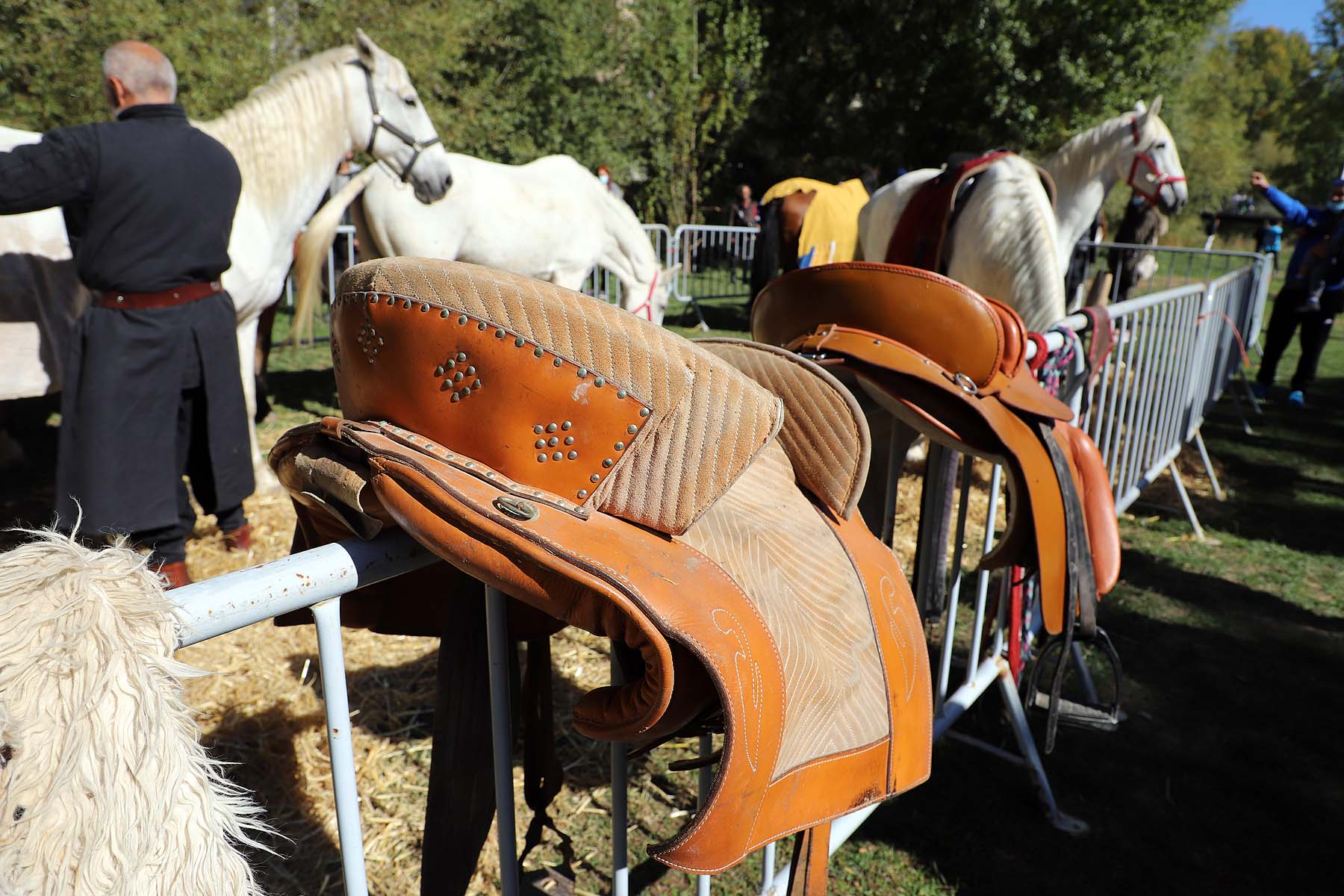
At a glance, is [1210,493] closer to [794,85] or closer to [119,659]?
[119,659]

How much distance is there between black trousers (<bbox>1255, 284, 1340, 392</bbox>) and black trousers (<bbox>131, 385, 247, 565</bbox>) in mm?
8278

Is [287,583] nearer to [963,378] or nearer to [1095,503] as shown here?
[963,378]

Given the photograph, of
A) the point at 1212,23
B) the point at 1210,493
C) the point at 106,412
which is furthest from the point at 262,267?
the point at 1212,23

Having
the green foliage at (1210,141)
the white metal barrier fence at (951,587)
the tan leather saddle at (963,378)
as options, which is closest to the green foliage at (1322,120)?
the green foliage at (1210,141)

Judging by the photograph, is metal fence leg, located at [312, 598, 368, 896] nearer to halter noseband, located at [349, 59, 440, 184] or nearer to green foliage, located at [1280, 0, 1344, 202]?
halter noseband, located at [349, 59, 440, 184]

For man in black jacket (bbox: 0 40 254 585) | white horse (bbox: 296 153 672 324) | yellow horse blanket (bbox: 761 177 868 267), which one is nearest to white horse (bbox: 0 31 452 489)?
man in black jacket (bbox: 0 40 254 585)

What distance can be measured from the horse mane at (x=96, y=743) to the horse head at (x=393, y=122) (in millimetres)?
4113

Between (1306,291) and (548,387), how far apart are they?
854 cm

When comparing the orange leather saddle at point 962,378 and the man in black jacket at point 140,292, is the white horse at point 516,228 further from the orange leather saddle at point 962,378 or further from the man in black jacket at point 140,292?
the orange leather saddle at point 962,378

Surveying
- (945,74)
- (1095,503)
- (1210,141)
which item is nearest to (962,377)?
(1095,503)

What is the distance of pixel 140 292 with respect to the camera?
8.84ft

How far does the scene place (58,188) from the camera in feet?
7.88

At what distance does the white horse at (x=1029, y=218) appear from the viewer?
3889 millimetres

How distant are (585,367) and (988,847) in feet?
6.28
